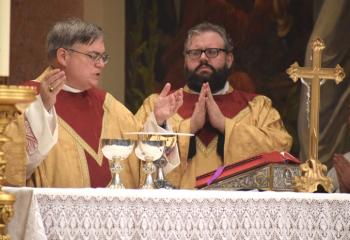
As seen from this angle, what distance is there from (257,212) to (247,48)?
547cm

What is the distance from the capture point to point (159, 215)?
18.4 ft

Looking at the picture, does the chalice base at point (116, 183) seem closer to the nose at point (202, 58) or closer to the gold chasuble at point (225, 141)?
the gold chasuble at point (225, 141)

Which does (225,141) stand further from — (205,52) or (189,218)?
(189,218)

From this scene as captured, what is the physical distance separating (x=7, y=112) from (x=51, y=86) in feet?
4.27

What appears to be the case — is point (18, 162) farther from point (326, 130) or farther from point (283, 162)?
Answer: point (326, 130)

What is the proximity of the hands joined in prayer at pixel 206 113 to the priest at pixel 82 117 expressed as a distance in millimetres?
384

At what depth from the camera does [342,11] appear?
10984 millimetres

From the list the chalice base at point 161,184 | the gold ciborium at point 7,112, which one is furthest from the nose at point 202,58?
the gold ciborium at point 7,112

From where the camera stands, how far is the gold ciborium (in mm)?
4711

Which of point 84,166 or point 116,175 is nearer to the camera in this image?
point 116,175

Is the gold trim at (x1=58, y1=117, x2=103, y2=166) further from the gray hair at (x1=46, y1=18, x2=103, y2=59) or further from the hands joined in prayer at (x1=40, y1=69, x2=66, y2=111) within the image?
the hands joined in prayer at (x1=40, y1=69, x2=66, y2=111)

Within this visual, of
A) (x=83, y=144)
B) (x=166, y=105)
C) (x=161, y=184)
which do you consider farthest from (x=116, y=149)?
(x=83, y=144)

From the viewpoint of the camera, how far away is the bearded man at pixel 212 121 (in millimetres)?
7477

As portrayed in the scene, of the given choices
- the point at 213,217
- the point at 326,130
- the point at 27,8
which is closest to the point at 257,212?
the point at 213,217
